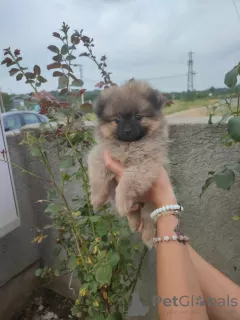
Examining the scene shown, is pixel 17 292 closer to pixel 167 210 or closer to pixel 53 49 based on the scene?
pixel 167 210

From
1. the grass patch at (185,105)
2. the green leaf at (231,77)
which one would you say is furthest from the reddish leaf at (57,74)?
the green leaf at (231,77)

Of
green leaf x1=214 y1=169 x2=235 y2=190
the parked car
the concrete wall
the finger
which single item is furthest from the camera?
the parked car

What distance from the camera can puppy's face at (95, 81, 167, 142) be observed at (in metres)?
1.24

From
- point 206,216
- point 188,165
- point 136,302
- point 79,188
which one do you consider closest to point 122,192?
point 188,165

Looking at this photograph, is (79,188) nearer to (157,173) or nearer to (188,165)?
(188,165)

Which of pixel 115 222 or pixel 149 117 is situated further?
pixel 115 222

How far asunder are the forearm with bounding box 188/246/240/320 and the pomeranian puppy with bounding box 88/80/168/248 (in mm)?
265

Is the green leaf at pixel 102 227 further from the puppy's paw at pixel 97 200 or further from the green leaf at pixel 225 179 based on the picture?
the green leaf at pixel 225 179

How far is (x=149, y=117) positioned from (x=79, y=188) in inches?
33.1

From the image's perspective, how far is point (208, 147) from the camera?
1.51 m

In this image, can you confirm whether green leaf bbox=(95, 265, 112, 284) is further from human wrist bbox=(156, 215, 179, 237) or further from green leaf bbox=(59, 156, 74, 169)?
green leaf bbox=(59, 156, 74, 169)

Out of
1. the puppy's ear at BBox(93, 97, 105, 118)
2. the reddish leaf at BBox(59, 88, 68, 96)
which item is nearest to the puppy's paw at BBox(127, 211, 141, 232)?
the puppy's ear at BBox(93, 97, 105, 118)

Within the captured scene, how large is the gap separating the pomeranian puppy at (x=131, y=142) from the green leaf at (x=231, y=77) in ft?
1.10

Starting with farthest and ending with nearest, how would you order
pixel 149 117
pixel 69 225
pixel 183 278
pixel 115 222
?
pixel 69 225
pixel 115 222
pixel 149 117
pixel 183 278
